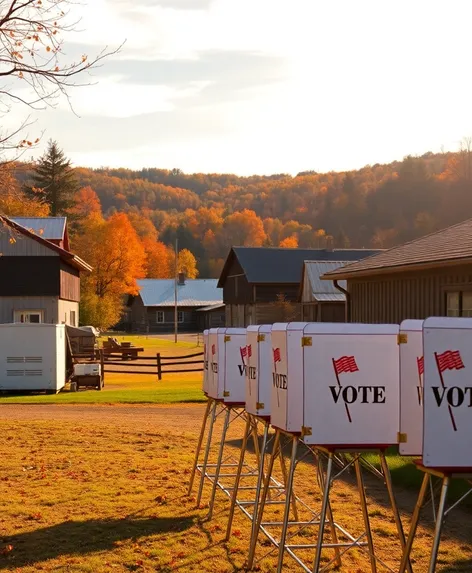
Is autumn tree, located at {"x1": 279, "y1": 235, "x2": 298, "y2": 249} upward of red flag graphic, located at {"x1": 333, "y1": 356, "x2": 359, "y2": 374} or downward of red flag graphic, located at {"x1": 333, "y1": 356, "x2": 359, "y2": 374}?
upward

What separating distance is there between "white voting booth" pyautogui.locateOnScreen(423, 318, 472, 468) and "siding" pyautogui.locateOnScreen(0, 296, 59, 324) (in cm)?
3639

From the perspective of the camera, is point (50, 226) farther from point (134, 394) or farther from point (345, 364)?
point (345, 364)

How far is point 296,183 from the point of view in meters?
174

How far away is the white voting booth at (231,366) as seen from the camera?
1047cm

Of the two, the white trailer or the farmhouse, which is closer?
the farmhouse

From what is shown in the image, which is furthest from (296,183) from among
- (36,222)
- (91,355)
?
(91,355)

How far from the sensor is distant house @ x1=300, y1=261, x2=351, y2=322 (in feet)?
156

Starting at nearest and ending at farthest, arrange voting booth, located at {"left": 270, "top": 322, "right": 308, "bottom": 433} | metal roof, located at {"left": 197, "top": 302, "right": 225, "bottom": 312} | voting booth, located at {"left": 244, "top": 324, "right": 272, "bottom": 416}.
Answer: voting booth, located at {"left": 270, "top": 322, "right": 308, "bottom": 433}
voting booth, located at {"left": 244, "top": 324, "right": 272, "bottom": 416}
metal roof, located at {"left": 197, "top": 302, "right": 225, "bottom": 312}

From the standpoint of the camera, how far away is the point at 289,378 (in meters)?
7.46

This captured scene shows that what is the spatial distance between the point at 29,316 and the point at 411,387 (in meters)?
36.4

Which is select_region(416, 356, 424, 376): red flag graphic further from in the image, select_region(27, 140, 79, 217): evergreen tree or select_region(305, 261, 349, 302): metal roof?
select_region(27, 140, 79, 217): evergreen tree

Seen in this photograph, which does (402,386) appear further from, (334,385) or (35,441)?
(35,441)

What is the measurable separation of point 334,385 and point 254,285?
176 ft

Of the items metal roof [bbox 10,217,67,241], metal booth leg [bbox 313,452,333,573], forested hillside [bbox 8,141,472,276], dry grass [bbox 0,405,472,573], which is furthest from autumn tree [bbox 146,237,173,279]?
metal booth leg [bbox 313,452,333,573]
